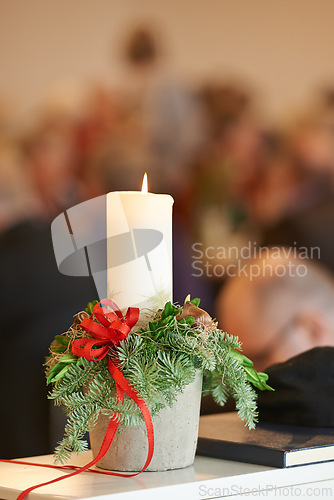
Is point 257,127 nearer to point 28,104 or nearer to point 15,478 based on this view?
point 28,104

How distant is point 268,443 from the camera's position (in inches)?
27.9

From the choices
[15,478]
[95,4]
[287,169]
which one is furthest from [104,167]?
[15,478]

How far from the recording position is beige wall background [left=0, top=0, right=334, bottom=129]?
0.90m

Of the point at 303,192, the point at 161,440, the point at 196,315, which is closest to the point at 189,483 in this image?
the point at 161,440

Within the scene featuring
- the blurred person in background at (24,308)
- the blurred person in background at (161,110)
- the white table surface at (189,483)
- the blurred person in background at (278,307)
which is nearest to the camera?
the white table surface at (189,483)

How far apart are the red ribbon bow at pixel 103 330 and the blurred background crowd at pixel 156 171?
0.28m

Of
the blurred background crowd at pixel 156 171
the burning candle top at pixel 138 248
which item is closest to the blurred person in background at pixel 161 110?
the blurred background crowd at pixel 156 171

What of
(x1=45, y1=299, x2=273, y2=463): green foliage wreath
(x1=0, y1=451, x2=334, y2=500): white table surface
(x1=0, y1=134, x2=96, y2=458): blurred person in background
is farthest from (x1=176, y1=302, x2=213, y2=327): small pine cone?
(x1=0, y1=134, x2=96, y2=458): blurred person in background

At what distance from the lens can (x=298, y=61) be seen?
120cm

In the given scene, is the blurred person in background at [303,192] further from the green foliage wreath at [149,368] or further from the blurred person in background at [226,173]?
the green foliage wreath at [149,368]

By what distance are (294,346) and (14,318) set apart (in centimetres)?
51

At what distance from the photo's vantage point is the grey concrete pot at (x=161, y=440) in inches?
25.5

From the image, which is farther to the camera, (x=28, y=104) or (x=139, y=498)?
(x=28, y=104)

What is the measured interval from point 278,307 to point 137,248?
547mm
